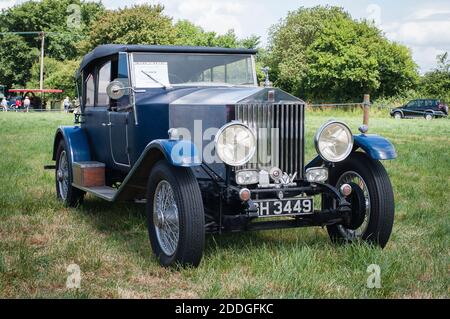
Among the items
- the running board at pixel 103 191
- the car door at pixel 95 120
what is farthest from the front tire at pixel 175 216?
the car door at pixel 95 120

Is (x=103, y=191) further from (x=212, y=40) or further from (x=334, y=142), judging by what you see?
(x=212, y=40)

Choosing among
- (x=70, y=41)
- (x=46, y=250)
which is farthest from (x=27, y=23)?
(x=46, y=250)

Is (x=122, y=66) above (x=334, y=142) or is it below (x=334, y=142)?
above

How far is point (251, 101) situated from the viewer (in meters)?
4.67

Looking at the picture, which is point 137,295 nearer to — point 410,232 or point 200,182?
point 200,182

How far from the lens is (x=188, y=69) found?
5867 millimetres

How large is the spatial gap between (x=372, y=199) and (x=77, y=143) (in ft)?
12.2

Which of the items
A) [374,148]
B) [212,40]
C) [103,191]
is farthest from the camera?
[212,40]

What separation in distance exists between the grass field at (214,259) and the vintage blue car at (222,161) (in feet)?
0.80

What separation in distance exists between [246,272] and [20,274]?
1607mm

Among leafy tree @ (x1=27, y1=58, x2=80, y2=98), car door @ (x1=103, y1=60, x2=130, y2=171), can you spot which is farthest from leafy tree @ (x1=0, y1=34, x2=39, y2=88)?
car door @ (x1=103, y1=60, x2=130, y2=171)

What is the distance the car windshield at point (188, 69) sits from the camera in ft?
18.7

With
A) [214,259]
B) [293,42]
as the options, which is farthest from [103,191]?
[293,42]

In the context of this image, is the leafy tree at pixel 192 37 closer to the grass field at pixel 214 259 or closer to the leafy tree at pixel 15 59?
the leafy tree at pixel 15 59
